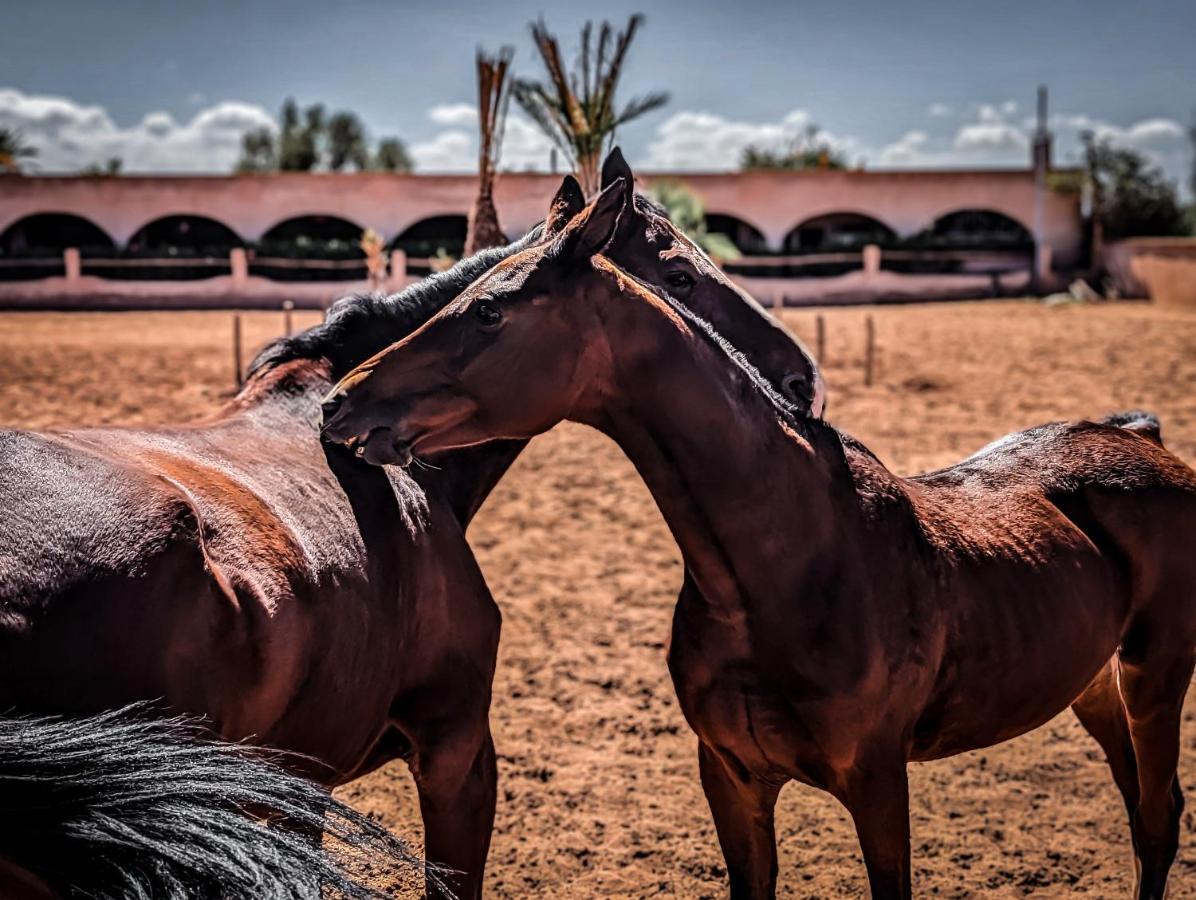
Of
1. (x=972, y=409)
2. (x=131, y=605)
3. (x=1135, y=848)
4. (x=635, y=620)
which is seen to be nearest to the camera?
(x=131, y=605)

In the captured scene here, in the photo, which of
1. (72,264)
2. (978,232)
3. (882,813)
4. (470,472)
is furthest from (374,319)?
(978,232)

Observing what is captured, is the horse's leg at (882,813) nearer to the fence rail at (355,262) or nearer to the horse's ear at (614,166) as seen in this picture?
the horse's ear at (614,166)

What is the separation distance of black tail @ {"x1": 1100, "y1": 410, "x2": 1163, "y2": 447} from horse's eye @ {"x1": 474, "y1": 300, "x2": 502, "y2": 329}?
228 centimetres

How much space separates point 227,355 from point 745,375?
13.4 meters

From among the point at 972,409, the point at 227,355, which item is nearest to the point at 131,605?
the point at 972,409

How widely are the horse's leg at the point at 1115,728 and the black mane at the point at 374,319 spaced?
2.33 meters

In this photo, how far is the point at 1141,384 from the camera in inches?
491

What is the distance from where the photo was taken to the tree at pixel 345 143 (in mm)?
52812

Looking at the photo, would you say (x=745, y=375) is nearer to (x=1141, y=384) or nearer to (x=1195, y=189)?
(x=1141, y=384)

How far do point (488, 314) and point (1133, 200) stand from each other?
30500 millimetres

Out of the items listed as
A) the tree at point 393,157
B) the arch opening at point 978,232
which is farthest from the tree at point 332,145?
the arch opening at point 978,232

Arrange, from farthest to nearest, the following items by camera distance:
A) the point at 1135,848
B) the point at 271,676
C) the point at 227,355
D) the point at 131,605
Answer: the point at 227,355, the point at 1135,848, the point at 271,676, the point at 131,605

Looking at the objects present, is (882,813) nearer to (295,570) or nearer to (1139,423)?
(295,570)

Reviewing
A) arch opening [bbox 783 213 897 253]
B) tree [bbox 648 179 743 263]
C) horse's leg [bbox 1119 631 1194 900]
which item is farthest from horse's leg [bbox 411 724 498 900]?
arch opening [bbox 783 213 897 253]
